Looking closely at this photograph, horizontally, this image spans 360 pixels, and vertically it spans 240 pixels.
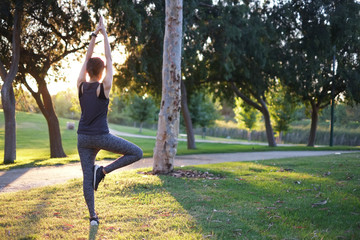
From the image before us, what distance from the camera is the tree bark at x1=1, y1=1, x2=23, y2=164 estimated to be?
14145 mm

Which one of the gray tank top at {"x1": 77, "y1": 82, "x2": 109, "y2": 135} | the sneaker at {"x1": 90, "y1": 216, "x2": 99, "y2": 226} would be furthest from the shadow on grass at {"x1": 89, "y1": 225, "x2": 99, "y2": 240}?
the gray tank top at {"x1": 77, "y1": 82, "x2": 109, "y2": 135}

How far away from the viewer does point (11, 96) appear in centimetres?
1449

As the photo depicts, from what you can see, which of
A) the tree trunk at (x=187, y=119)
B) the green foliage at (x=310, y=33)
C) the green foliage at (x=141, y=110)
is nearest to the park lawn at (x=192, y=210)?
the tree trunk at (x=187, y=119)

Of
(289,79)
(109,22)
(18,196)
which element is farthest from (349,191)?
(289,79)

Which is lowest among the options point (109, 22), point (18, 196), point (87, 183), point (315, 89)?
point (18, 196)

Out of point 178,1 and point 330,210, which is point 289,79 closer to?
point 178,1

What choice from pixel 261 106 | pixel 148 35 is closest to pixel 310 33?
pixel 261 106

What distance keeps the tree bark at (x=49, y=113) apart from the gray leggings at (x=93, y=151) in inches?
524

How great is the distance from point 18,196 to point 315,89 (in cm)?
2139

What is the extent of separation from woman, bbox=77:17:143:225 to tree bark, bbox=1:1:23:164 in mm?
10934

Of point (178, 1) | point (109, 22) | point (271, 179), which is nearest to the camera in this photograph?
point (271, 179)

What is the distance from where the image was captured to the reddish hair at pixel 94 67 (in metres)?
4.56

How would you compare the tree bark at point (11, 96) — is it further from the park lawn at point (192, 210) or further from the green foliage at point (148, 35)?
the park lawn at point (192, 210)

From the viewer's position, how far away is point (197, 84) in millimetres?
23625
